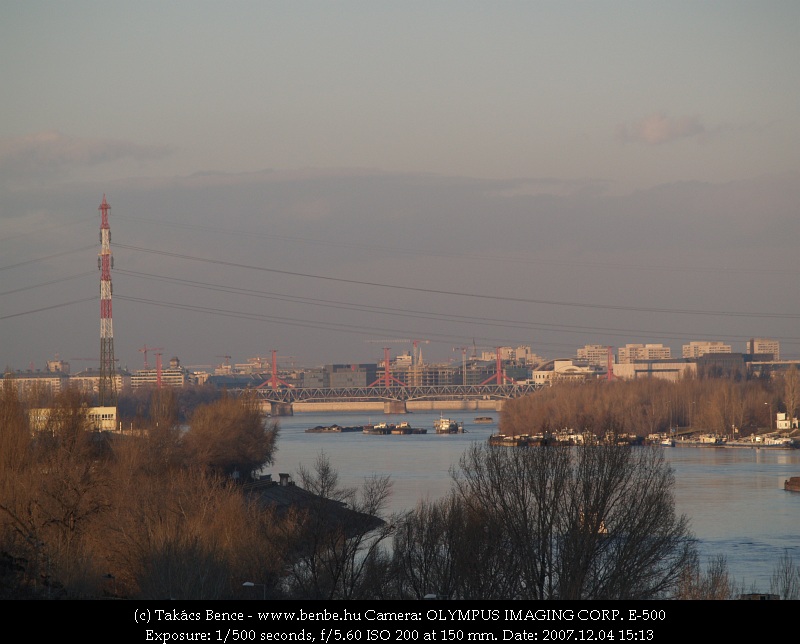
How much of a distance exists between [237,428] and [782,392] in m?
17.1

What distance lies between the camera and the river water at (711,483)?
7.58 metres

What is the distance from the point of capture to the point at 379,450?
68.3 feet


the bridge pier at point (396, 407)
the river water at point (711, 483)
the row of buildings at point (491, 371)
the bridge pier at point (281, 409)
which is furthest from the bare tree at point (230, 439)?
the bridge pier at point (396, 407)

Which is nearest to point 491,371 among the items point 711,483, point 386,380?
point 386,380

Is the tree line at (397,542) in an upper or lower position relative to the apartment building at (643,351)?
lower

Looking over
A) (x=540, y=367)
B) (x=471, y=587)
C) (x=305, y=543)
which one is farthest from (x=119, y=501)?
(x=540, y=367)

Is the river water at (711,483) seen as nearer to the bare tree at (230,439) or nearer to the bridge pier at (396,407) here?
the bare tree at (230,439)

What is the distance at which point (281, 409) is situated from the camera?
145 feet

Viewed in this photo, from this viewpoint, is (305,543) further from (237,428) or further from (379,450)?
(379,450)

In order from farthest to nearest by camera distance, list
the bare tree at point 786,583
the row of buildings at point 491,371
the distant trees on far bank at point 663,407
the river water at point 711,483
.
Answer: the row of buildings at point 491,371 < the distant trees on far bank at point 663,407 < the river water at point 711,483 < the bare tree at point 786,583

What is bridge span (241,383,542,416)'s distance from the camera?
44438 millimetres

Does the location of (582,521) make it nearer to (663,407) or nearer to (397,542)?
(397,542)

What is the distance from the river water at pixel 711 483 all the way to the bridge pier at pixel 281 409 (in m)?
18.3
